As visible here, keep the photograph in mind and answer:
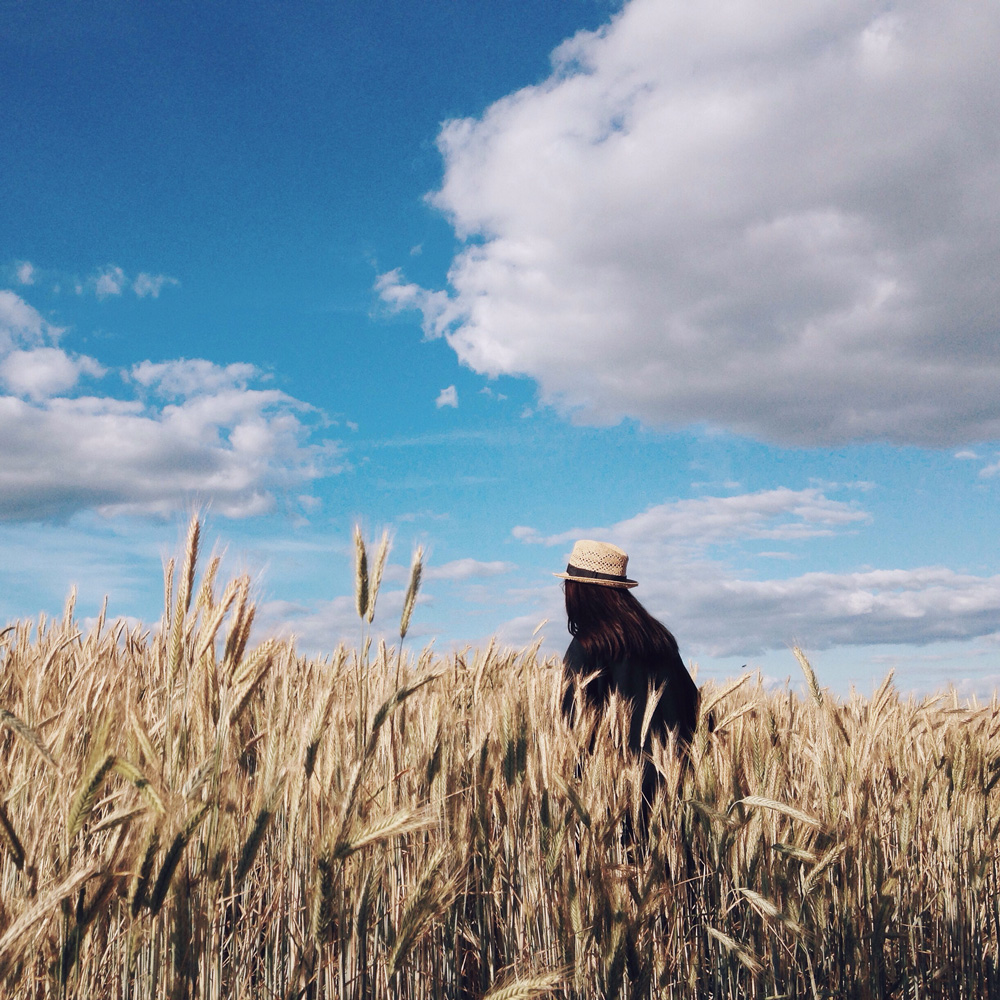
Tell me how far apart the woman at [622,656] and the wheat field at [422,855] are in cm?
23

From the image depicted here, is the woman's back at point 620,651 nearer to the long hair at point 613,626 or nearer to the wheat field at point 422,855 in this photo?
the long hair at point 613,626

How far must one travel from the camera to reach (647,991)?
1.97m

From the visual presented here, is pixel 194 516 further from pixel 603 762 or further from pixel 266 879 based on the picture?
pixel 603 762

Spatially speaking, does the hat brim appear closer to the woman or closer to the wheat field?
the woman

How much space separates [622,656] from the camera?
3.12m

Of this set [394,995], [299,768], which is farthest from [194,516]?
[394,995]

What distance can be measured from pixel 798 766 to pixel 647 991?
157 cm

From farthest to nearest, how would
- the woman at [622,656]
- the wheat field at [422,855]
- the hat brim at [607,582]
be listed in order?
the hat brim at [607,582], the woman at [622,656], the wheat field at [422,855]

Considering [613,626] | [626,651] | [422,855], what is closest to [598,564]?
[613,626]

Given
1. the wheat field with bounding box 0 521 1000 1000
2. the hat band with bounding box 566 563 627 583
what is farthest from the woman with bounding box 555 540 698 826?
the wheat field with bounding box 0 521 1000 1000

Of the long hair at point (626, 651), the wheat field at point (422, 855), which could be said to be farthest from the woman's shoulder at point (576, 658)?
the wheat field at point (422, 855)

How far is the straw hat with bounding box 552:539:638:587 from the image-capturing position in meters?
3.36

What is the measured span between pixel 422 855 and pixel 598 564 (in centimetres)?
175

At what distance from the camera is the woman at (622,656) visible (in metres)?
3.10
